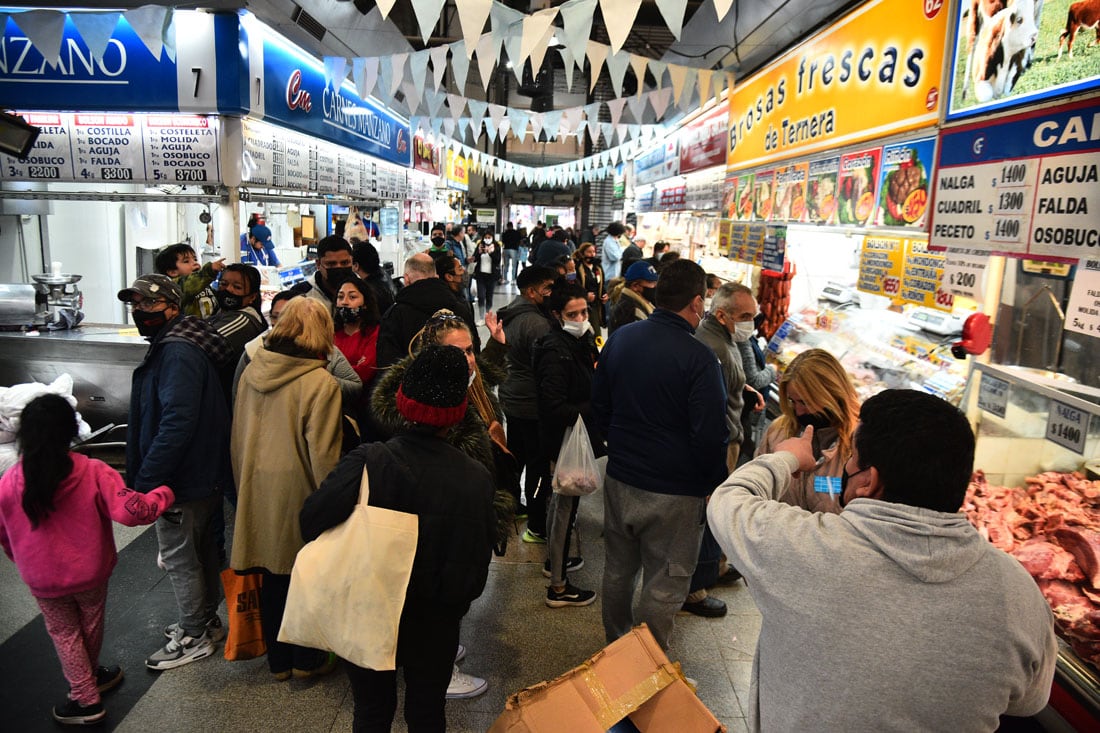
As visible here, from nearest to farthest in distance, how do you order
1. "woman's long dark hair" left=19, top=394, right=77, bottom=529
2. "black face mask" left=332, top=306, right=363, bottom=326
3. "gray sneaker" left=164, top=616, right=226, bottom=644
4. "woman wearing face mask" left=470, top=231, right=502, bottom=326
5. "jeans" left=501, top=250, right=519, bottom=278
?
"woman's long dark hair" left=19, top=394, right=77, bottom=529, "gray sneaker" left=164, top=616, right=226, bottom=644, "black face mask" left=332, top=306, right=363, bottom=326, "woman wearing face mask" left=470, top=231, right=502, bottom=326, "jeans" left=501, top=250, right=519, bottom=278

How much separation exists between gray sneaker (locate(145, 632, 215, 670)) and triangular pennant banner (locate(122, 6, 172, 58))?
446 centimetres

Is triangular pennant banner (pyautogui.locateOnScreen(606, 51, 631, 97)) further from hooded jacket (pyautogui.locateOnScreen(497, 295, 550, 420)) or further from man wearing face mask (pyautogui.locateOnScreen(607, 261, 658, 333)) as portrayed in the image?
hooded jacket (pyautogui.locateOnScreen(497, 295, 550, 420))

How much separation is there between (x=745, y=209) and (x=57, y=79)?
6.44 metres

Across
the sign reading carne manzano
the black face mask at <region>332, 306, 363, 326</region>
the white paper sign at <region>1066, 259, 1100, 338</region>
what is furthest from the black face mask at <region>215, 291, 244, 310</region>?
the white paper sign at <region>1066, 259, 1100, 338</region>

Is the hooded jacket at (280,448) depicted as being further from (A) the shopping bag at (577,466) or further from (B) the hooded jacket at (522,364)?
(B) the hooded jacket at (522,364)

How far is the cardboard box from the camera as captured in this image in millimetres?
2305

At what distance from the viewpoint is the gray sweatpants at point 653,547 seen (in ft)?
10.5

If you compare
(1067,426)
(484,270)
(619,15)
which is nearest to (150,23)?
(619,15)

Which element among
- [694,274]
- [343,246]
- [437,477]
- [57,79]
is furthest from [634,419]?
[57,79]

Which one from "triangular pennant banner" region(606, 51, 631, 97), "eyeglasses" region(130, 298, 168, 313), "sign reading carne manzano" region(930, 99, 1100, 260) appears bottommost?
"eyeglasses" region(130, 298, 168, 313)

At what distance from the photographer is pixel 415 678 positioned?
7.89ft

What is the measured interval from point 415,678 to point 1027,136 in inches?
130

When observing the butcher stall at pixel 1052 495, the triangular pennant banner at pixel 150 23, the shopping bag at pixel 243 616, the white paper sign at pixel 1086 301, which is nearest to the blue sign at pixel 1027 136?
the white paper sign at pixel 1086 301

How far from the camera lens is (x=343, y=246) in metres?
5.46
